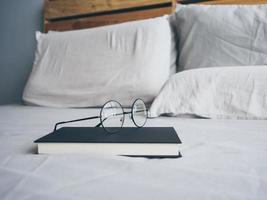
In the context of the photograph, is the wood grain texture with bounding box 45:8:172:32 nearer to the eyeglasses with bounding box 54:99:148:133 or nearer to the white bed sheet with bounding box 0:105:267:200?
the eyeglasses with bounding box 54:99:148:133

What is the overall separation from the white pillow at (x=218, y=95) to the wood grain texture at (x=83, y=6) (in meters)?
0.86

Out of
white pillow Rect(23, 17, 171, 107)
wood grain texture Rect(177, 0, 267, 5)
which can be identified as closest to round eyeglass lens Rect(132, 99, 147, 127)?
white pillow Rect(23, 17, 171, 107)

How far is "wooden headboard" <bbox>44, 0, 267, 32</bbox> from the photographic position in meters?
1.57

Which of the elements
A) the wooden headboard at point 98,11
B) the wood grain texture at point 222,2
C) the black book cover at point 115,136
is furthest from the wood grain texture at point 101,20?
the black book cover at point 115,136

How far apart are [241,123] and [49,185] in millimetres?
600

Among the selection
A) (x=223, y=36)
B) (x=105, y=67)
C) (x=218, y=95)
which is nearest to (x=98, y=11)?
(x=105, y=67)

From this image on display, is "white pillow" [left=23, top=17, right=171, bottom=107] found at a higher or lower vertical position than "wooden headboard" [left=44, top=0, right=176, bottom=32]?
lower

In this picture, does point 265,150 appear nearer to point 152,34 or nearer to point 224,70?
point 224,70

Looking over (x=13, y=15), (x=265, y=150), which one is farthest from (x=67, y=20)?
(x=265, y=150)

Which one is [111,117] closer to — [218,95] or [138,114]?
[138,114]

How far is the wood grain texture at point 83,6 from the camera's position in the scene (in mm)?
1638

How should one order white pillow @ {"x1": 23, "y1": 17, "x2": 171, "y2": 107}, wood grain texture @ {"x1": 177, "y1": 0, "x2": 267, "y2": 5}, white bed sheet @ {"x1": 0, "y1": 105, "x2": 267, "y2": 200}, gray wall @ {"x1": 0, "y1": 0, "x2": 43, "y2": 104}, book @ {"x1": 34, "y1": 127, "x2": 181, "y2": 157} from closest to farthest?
white bed sheet @ {"x1": 0, "y1": 105, "x2": 267, "y2": 200} < book @ {"x1": 34, "y1": 127, "x2": 181, "y2": 157} < white pillow @ {"x1": 23, "y1": 17, "x2": 171, "y2": 107} < wood grain texture @ {"x1": 177, "y1": 0, "x2": 267, "y2": 5} < gray wall @ {"x1": 0, "y1": 0, "x2": 43, "y2": 104}

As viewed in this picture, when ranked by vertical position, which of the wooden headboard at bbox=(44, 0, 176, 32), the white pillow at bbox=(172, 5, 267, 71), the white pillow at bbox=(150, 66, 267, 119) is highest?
the wooden headboard at bbox=(44, 0, 176, 32)

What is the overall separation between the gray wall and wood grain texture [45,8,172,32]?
0.75 ft
